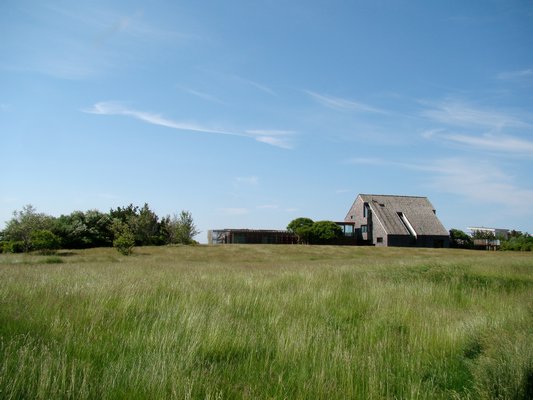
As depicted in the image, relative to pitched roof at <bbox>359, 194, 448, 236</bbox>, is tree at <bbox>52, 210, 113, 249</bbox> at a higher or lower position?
lower

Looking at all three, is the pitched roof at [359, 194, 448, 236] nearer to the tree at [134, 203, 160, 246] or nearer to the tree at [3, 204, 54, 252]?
the tree at [134, 203, 160, 246]

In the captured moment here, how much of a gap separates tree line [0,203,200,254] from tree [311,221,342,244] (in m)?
16.4

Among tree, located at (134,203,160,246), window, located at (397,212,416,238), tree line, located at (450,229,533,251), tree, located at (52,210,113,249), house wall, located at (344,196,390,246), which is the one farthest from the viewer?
window, located at (397,212,416,238)

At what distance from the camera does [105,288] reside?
24.4 ft

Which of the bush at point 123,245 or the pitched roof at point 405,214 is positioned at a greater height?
the pitched roof at point 405,214

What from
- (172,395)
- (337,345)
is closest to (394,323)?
(337,345)

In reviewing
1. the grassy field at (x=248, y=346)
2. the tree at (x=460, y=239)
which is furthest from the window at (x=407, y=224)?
the grassy field at (x=248, y=346)

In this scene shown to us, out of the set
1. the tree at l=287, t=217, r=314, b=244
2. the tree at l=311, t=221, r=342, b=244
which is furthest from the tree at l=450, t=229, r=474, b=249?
the tree at l=287, t=217, r=314, b=244

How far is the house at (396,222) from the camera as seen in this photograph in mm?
56750

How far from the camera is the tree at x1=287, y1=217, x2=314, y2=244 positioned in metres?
55.3

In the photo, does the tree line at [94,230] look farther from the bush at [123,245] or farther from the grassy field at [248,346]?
the grassy field at [248,346]

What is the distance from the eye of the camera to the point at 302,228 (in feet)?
181

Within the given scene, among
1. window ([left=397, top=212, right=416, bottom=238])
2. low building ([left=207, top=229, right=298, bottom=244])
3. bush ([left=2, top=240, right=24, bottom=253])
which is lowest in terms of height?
bush ([left=2, top=240, right=24, bottom=253])

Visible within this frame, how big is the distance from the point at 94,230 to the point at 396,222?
40299 mm
